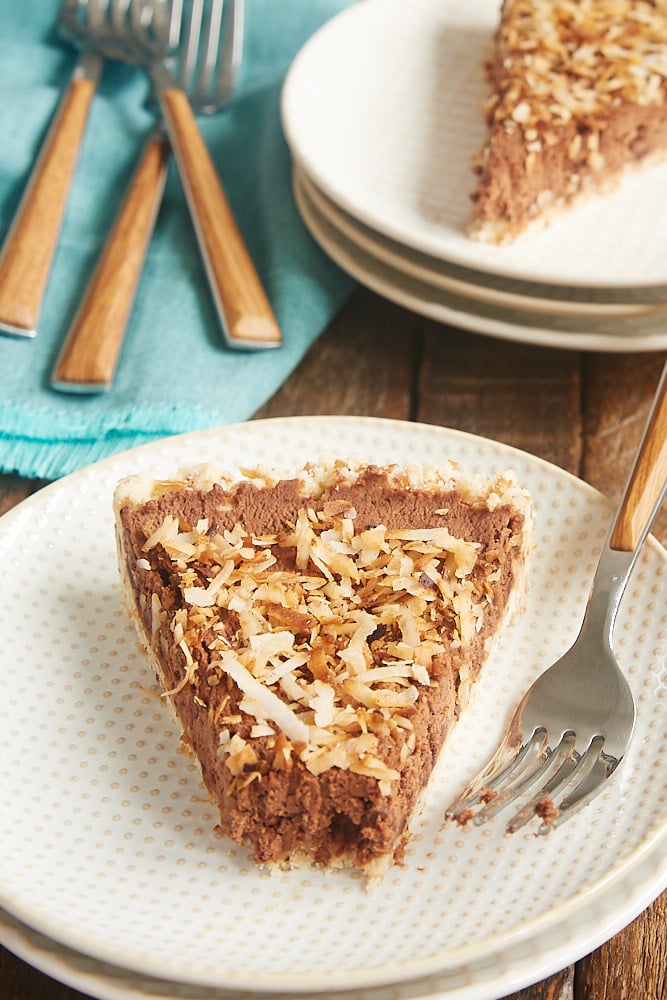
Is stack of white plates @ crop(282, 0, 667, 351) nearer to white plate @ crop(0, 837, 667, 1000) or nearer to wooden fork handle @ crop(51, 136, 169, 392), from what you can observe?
wooden fork handle @ crop(51, 136, 169, 392)

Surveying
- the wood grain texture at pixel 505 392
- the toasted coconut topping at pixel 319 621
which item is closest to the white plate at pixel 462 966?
the toasted coconut topping at pixel 319 621

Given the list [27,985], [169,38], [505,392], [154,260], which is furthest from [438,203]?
[27,985]

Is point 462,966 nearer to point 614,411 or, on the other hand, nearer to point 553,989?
point 553,989

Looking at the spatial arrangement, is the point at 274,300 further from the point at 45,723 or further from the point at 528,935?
the point at 528,935

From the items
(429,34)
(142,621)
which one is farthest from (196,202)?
(142,621)

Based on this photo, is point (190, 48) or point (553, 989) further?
point (190, 48)

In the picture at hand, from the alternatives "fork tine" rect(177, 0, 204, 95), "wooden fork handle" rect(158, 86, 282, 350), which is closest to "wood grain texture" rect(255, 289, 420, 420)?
"wooden fork handle" rect(158, 86, 282, 350)

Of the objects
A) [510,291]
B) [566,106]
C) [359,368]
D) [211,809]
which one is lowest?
[359,368]
